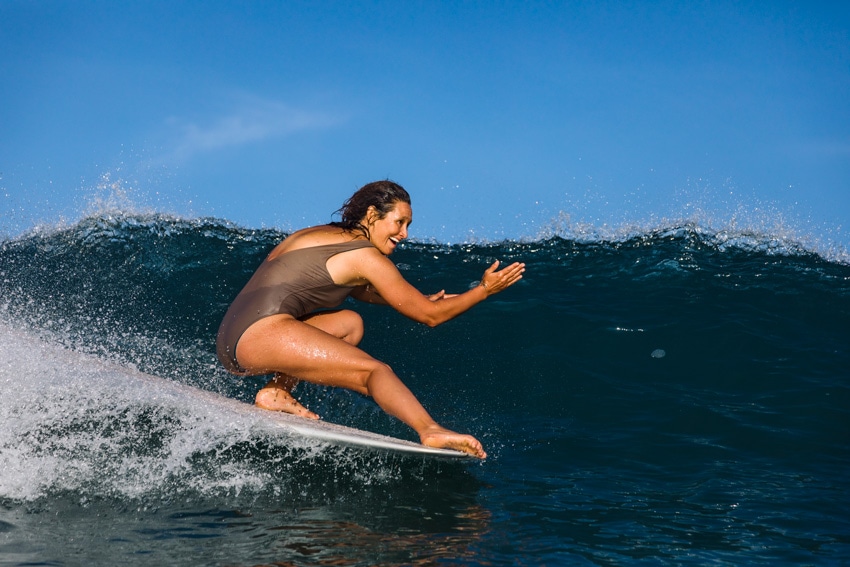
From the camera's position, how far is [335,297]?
420 centimetres

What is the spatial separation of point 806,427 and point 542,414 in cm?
180

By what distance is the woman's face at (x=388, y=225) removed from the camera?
4129 mm

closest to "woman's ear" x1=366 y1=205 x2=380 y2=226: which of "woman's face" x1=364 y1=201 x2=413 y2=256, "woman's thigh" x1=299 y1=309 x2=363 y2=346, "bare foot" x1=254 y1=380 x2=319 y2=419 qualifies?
"woman's face" x1=364 y1=201 x2=413 y2=256

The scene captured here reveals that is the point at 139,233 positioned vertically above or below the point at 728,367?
above

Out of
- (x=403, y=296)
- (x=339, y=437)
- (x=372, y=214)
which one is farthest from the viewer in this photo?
(x=372, y=214)

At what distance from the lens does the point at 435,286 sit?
29.3ft

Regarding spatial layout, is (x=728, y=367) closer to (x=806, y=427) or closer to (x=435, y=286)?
(x=806, y=427)

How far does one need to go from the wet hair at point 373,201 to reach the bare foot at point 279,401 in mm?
1030

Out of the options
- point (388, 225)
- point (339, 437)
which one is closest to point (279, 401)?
point (339, 437)

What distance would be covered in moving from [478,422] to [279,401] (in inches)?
59.3

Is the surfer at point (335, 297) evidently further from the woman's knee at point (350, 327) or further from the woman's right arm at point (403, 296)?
the woman's knee at point (350, 327)

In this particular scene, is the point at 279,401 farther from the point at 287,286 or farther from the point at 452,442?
the point at 452,442

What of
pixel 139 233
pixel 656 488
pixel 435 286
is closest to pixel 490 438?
pixel 656 488

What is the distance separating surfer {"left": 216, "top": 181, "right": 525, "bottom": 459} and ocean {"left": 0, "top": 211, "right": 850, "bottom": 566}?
0.45 meters
